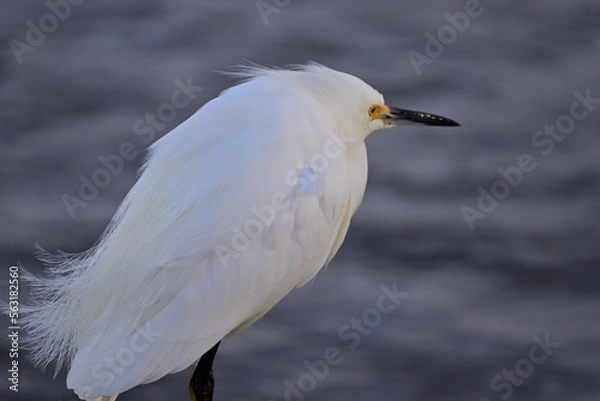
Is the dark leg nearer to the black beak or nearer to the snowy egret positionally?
the snowy egret

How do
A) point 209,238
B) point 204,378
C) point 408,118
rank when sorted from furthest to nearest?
point 408,118 < point 204,378 < point 209,238

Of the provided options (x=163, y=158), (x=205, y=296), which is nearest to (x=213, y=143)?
(x=163, y=158)

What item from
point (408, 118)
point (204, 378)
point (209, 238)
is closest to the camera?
point (209, 238)

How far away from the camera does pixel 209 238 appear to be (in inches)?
90.0

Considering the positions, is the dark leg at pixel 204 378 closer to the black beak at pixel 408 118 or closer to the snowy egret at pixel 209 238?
the snowy egret at pixel 209 238

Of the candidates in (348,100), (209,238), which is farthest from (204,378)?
(348,100)

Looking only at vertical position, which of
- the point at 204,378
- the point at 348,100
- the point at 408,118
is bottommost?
the point at 204,378

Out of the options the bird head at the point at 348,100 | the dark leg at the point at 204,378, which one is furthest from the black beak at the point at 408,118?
the dark leg at the point at 204,378

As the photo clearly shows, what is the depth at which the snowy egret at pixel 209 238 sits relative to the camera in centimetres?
229

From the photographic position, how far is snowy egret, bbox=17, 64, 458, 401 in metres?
2.29

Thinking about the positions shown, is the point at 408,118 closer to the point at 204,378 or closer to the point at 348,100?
the point at 348,100

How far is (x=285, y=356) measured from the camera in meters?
3.52

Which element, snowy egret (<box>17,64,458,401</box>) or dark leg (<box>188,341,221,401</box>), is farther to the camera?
dark leg (<box>188,341,221,401</box>)

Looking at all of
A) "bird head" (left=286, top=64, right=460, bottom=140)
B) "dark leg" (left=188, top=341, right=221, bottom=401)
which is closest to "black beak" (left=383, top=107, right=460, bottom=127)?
"bird head" (left=286, top=64, right=460, bottom=140)
